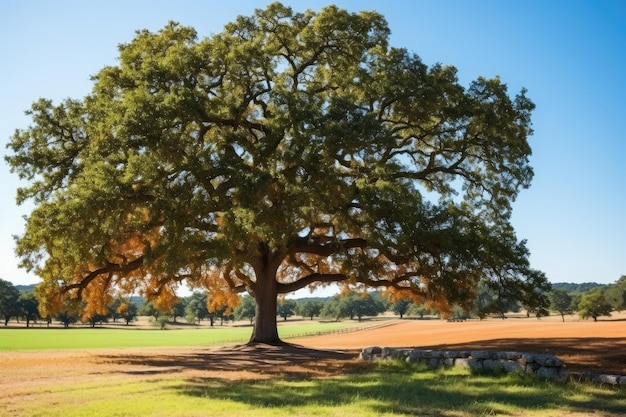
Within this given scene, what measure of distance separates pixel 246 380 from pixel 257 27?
19.1 m

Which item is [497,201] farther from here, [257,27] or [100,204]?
[100,204]

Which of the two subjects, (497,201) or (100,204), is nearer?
(100,204)

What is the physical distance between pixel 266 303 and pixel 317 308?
143826 mm

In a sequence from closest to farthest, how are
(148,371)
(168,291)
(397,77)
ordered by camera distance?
Result: (148,371) < (397,77) < (168,291)

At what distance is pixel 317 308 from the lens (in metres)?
171

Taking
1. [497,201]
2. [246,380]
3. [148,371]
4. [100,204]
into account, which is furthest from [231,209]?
[497,201]

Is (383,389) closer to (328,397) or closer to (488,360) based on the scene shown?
(328,397)

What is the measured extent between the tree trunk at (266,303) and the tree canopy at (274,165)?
83 mm

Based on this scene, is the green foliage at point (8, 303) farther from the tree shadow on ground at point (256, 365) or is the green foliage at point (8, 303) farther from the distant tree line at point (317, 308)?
the tree shadow on ground at point (256, 365)

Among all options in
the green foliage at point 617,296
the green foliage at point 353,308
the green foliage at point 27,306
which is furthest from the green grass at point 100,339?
the green foliage at point 353,308

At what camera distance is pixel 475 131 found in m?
26.6

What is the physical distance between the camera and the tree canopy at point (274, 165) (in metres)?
22.6

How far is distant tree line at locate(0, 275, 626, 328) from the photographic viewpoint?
34.5 metres

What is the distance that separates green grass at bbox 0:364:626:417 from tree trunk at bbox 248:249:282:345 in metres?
14.2
